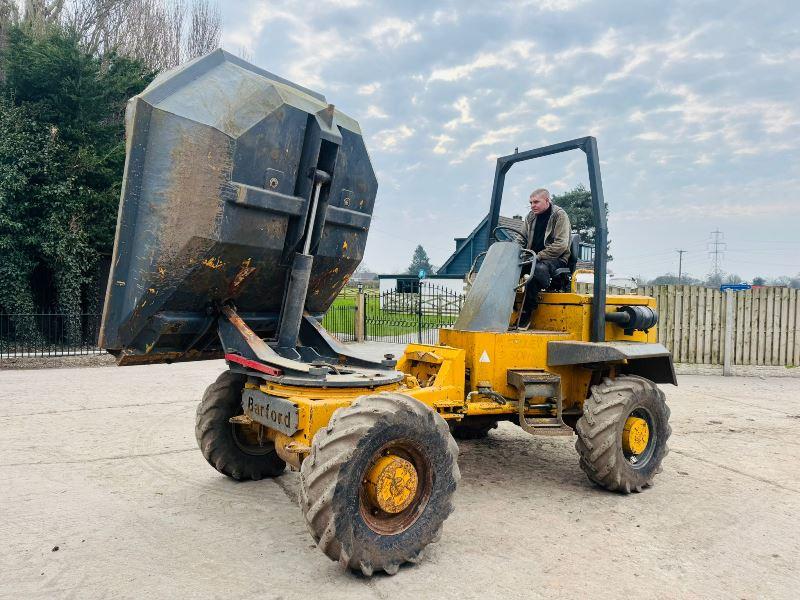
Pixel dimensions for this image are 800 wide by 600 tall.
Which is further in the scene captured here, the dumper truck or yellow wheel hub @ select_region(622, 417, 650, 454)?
yellow wheel hub @ select_region(622, 417, 650, 454)

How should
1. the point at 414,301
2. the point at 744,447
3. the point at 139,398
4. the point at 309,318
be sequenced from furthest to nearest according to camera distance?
the point at 414,301
the point at 139,398
the point at 744,447
the point at 309,318

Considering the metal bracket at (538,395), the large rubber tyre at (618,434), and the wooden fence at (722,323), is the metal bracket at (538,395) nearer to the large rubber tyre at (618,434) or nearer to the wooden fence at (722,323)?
the large rubber tyre at (618,434)

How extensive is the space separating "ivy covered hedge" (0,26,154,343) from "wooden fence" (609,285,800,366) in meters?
14.4

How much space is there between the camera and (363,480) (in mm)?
3619

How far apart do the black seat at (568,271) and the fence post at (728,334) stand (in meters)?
9.09

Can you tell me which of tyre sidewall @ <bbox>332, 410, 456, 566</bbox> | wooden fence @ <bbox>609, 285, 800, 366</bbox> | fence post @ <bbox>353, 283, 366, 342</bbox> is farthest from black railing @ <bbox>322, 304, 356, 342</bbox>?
tyre sidewall @ <bbox>332, 410, 456, 566</bbox>

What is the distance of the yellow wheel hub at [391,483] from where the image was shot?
11.9ft

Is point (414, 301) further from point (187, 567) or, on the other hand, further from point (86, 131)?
point (187, 567)

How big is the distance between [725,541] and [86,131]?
18.0 metres

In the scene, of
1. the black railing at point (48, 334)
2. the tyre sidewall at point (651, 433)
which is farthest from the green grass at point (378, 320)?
the tyre sidewall at point (651, 433)

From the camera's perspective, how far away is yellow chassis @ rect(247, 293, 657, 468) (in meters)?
4.14

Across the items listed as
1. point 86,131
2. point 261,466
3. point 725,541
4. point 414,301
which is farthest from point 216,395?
point 86,131

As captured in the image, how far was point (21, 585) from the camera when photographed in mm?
3412

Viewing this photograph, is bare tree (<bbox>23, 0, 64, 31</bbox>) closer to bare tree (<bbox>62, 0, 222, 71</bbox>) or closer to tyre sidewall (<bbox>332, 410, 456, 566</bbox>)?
bare tree (<bbox>62, 0, 222, 71</bbox>)
